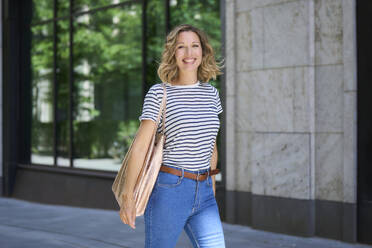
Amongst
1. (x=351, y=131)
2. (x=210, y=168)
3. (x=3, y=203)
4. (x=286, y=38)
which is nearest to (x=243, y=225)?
(x=351, y=131)

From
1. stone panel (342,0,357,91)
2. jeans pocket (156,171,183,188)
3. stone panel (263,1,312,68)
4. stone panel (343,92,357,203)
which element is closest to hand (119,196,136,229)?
jeans pocket (156,171,183,188)

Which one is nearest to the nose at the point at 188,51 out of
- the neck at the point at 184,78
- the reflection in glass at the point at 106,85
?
the neck at the point at 184,78

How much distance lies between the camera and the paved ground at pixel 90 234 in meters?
6.16

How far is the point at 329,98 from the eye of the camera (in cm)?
639

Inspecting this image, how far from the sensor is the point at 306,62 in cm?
647

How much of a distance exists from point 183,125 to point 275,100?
4.10 meters

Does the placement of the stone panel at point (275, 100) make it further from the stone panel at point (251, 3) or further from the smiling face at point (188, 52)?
the smiling face at point (188, 52)

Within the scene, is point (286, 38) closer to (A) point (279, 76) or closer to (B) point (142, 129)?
(A) point (279, 76)

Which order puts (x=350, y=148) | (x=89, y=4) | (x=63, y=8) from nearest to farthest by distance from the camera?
1. (x=350, y=148)
2. (x=89, y=4)
3. (x=63, y=8)

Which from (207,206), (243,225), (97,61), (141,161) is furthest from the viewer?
(97,61)

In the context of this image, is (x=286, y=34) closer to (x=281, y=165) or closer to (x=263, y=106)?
(x=263, y=106)

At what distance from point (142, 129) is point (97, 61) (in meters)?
7.77

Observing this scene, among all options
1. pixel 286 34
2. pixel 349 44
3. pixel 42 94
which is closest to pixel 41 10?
pixel 42 94

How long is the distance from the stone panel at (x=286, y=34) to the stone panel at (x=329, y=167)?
100 cm
